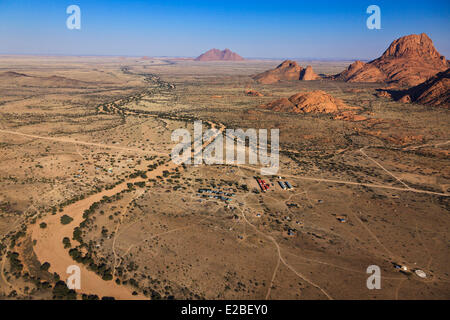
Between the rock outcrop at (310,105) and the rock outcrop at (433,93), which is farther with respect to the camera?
the rock outcrop at (433,93)

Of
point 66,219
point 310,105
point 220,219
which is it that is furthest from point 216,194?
point 310,105

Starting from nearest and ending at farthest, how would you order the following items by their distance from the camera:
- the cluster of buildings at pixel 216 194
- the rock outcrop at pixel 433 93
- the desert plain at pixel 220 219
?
1. the desert plain at pixel 220 219
2. the cluster of buildings at pixel 216 194
3. the rock outcrop at pixel 433 93

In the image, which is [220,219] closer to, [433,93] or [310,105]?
[310,105]

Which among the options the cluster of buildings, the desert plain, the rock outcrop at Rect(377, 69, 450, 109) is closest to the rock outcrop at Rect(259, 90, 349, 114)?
the desert plain

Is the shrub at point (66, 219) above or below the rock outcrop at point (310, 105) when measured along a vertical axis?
below

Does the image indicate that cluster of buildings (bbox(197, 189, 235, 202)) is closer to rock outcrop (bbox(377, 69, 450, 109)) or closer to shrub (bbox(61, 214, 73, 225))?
shrub (bbox(61, 214, 73, 225))

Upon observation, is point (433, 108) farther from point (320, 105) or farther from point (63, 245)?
point (63, 245)

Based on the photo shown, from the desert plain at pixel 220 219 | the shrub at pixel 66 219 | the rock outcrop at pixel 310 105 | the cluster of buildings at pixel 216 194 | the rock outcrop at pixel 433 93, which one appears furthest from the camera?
the rock outcrop at pixel 433 93

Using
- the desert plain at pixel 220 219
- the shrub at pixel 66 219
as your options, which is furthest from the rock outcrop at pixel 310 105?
the shrub at pixel 66 219

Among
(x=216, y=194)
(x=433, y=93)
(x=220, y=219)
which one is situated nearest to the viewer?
(x=220, y=219)

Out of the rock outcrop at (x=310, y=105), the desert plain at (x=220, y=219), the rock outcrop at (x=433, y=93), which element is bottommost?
the desert plain at (x=220, y=219)

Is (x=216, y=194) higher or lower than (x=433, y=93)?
lower

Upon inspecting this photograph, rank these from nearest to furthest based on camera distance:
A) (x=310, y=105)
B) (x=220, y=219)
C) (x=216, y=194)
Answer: (x=220, y=219)
(x=216, y=194)
(x=310, y=105)

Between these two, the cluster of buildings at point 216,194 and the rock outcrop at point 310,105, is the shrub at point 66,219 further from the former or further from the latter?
the rock outcrop at point 310,105
